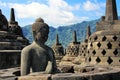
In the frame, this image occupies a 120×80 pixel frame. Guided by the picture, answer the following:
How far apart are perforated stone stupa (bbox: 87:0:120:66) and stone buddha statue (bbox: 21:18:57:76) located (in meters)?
6.32

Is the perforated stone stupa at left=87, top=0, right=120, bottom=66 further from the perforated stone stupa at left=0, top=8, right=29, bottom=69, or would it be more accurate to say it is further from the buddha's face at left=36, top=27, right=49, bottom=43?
the buddha's face at left=36, top=27, right=49, bottom=43

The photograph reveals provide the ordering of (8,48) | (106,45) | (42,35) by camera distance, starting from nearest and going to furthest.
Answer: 1. (42,35)
2. (106,45)
3. (8,48)

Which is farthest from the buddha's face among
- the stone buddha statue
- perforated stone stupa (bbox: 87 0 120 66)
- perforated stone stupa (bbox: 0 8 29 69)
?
perforated stone stupa (bbox: 87 0 120 66)

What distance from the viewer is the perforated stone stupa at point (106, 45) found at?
12.8 metres

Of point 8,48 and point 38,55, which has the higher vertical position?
point 8,48

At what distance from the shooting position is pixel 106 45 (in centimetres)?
1294

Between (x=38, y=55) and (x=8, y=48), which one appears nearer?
(x=38, y=55)

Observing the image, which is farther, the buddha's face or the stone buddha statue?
the buddha's face

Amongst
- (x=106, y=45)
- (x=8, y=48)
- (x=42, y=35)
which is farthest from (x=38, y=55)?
(x=8, y=48)

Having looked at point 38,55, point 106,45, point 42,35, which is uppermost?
point 106,45

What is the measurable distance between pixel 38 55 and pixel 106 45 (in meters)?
6.74

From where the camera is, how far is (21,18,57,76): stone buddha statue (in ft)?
21.5

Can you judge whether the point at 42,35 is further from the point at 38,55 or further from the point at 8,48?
the point at 8,48

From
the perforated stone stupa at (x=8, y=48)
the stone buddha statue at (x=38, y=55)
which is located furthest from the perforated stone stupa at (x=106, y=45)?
the stone buddha statue at (x=38, y=55)
